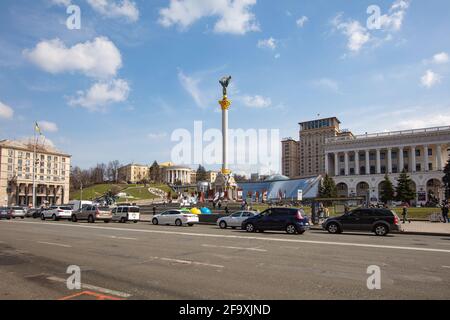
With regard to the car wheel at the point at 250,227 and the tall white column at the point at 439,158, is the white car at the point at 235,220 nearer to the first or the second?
the car wheel at the point at 250,227

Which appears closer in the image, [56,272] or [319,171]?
[56,272]

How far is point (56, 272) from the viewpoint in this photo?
9.46 m

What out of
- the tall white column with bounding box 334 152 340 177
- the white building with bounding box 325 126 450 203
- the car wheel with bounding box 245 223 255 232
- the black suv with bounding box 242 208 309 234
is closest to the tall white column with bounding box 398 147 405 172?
the white building with bounding box 325 126 450 203

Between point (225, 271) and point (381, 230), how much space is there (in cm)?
1534

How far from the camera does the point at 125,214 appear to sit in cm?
3431

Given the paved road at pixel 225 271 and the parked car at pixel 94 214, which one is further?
the parked car at pixel 94 214

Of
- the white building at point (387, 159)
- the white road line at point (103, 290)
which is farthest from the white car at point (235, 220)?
the white building at point (387, 159)

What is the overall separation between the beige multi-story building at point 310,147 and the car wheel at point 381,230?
5702 inches

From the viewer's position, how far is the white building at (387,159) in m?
100

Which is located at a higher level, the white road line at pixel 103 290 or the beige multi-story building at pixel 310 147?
the beige multi-story building at pixel 310 147

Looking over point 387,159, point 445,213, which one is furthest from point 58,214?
point 387,159
